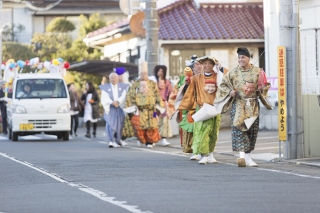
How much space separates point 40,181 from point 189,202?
380 centimetres

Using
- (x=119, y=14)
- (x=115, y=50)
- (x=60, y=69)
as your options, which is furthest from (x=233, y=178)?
(x=119, y=14)

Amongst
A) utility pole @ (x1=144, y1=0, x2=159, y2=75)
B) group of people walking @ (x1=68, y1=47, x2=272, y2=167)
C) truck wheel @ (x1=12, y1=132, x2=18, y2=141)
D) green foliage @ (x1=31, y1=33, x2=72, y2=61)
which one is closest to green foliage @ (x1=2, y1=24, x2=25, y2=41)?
green foliage @ (x1=31, y1=33, x2=72, y2=61)

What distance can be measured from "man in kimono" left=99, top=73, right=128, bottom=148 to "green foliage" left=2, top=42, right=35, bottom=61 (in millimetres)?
27677

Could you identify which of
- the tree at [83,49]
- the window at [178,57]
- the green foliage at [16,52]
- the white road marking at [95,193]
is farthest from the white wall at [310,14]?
the green foliage at [16,52]

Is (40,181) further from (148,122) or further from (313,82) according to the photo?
(148,122)

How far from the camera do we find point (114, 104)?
2588cm

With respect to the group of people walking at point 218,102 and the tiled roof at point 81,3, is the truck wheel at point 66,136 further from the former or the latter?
the tiled roof at point 81,3

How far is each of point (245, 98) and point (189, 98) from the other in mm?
1943

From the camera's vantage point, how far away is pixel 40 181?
14.4 meters

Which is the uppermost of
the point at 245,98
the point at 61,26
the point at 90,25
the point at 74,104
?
the point at 61,26

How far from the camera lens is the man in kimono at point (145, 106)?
2509cm

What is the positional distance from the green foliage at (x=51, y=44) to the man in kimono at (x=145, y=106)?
27630mm

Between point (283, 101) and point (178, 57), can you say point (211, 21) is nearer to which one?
point (178, 57)

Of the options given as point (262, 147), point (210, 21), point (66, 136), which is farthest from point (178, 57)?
point (262, 147)
